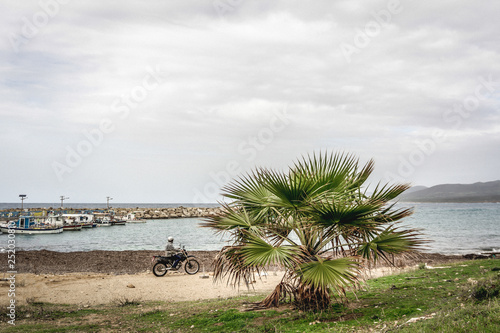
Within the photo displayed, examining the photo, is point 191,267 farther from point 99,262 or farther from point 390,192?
point 390,192

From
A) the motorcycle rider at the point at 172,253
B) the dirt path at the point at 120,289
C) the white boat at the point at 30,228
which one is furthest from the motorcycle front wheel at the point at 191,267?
the white boat at the point at 30,228

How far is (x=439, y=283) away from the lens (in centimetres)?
999

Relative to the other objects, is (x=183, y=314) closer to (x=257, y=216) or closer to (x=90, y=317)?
(x=90, y=317)

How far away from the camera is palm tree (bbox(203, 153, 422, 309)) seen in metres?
6.95

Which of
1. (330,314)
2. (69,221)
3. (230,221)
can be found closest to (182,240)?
(69,221)

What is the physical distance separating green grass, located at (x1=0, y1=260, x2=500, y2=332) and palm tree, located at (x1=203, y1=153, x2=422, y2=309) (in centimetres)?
58

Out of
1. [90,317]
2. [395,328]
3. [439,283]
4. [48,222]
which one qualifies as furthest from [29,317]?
[48,222]

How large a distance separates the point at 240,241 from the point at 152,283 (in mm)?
8881

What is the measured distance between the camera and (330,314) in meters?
7.26

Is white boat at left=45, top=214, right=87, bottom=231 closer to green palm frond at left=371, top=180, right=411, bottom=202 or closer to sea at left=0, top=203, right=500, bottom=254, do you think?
sea at left=0, top=203, right=500, bottom=254

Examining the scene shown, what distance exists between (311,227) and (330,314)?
1715 millimetres

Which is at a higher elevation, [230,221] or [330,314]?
[230,221]

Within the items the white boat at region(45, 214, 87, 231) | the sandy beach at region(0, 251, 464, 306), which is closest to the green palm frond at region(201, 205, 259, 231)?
the sandy beach at region(0, 251, 464, 306)

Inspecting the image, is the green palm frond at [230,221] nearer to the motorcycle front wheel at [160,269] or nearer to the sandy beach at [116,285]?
the sandy beach at [116,285]
